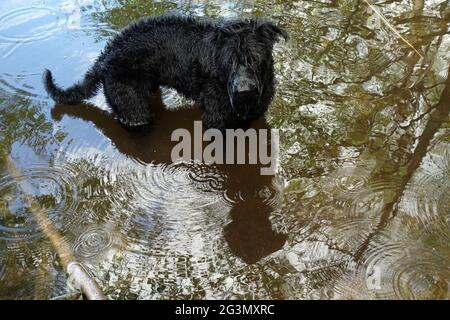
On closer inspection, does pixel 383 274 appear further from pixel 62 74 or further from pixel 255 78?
pixel 62 74

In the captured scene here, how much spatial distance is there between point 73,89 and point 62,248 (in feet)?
7.63

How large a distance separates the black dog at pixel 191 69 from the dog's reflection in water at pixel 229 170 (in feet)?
0.59

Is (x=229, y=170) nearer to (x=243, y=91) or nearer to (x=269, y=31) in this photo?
(x=243, y=91)

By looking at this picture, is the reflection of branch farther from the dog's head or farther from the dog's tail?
the dog's tail

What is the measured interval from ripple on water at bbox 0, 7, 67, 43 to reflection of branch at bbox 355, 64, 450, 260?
5.53m

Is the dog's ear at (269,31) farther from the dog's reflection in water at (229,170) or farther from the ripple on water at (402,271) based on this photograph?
the ripple on water at (402,271)

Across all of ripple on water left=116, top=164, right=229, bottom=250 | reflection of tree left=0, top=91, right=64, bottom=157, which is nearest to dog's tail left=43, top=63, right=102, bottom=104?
reflection of tree left=0, top=91, right=64, bottom=157

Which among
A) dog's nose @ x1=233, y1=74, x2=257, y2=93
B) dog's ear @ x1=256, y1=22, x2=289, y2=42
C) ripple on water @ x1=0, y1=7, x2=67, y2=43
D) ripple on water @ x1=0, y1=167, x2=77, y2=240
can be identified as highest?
dog's ear @ x1=256, y1=22, x2=289, y2=42

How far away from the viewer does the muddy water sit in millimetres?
3814

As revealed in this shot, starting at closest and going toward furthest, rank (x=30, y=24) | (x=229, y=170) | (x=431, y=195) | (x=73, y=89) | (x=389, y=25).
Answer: (x=431, y=195)
(x=229, y=170)
(x=73, y=89)
(x=389, y=25)
(x=30, y=24)

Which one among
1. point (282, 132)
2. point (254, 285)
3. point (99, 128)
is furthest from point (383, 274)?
point (99, 128)

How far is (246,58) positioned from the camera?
14.6 ft

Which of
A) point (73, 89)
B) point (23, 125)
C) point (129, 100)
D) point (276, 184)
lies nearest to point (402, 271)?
point (276, 184)
